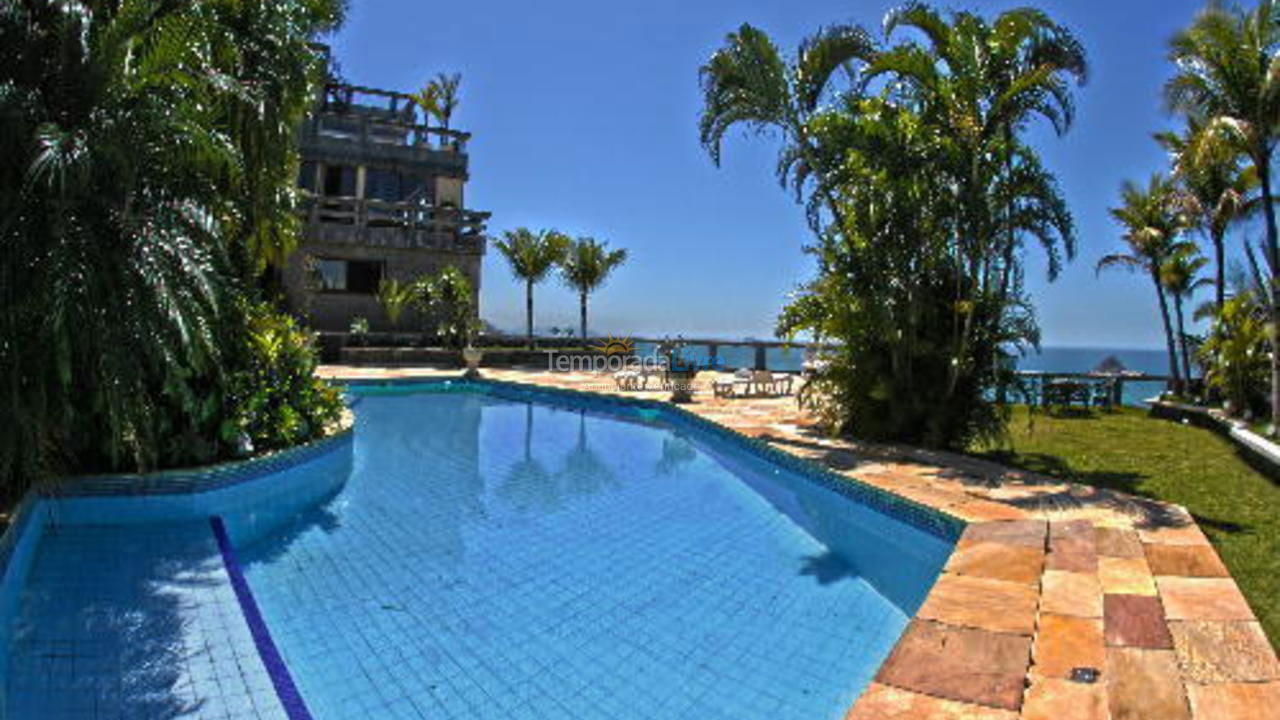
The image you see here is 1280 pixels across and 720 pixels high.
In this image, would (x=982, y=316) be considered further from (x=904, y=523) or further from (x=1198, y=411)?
(x=1198, y=411)

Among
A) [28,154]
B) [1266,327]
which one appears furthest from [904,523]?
[1266,327]

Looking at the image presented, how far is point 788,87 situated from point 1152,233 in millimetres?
11480

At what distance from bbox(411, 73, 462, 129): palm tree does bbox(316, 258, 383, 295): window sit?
6557 mm

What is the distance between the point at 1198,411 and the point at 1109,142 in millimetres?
5587

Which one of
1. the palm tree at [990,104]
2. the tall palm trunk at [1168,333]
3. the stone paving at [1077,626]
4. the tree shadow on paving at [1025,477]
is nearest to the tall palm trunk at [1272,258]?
the palm tree at [990,104]

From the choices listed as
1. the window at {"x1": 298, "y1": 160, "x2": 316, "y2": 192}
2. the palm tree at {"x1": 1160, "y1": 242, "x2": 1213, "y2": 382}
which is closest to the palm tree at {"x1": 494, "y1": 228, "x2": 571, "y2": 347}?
the window at {"x1": 298, "y1": 160, "x2": 316, "y2": 192}

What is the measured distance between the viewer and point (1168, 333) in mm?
16875

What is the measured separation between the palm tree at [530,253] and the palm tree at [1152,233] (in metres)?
15.3

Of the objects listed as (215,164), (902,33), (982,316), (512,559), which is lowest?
(512,559)

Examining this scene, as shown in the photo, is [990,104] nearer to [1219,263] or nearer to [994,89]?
[994,89]

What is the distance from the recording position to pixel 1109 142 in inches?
588

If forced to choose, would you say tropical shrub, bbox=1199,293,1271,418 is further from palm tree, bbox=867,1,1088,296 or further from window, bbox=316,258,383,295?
window, bbox=316,258,383,295

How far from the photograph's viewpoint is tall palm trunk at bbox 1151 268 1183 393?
53.5 ft

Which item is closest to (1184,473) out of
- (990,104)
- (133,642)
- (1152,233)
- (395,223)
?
(990,104)
